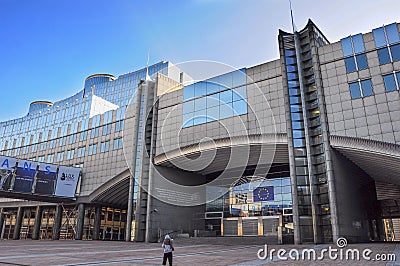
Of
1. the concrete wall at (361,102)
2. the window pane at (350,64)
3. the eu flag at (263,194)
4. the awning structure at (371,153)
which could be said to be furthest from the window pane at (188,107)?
the window pane at (350,64)

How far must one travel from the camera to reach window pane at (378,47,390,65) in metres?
27.7

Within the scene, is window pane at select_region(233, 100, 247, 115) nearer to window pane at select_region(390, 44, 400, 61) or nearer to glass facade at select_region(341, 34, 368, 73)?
glass facade at select_region(341, 34, 368, 73)

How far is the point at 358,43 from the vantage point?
2948 centimetres

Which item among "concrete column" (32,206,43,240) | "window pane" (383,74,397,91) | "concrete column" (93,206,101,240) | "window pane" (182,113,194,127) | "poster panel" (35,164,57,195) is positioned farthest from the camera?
"concrete column" (32,206,43,240)

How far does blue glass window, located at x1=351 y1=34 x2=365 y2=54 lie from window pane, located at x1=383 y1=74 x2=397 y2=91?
3412 mm

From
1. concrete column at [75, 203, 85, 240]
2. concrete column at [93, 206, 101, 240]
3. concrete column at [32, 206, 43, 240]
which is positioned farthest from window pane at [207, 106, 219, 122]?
concrete column at [32, 206, 43, 240]

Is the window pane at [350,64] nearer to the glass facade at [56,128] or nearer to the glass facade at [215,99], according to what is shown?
the glass facade at [215,99]

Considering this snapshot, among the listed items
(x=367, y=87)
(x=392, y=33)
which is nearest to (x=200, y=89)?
(x=367, y=87)

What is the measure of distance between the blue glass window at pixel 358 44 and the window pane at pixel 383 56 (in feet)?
4.83

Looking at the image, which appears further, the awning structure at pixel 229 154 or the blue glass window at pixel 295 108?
the awning structure at pixel 229 154

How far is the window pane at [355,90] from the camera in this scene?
2834 centimetres

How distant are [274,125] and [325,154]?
5.74 meters

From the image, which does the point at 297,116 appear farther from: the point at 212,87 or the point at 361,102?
the point at 212,87

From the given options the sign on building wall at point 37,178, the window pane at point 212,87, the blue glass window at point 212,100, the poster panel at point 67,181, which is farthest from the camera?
the poster panel at point 67,181
